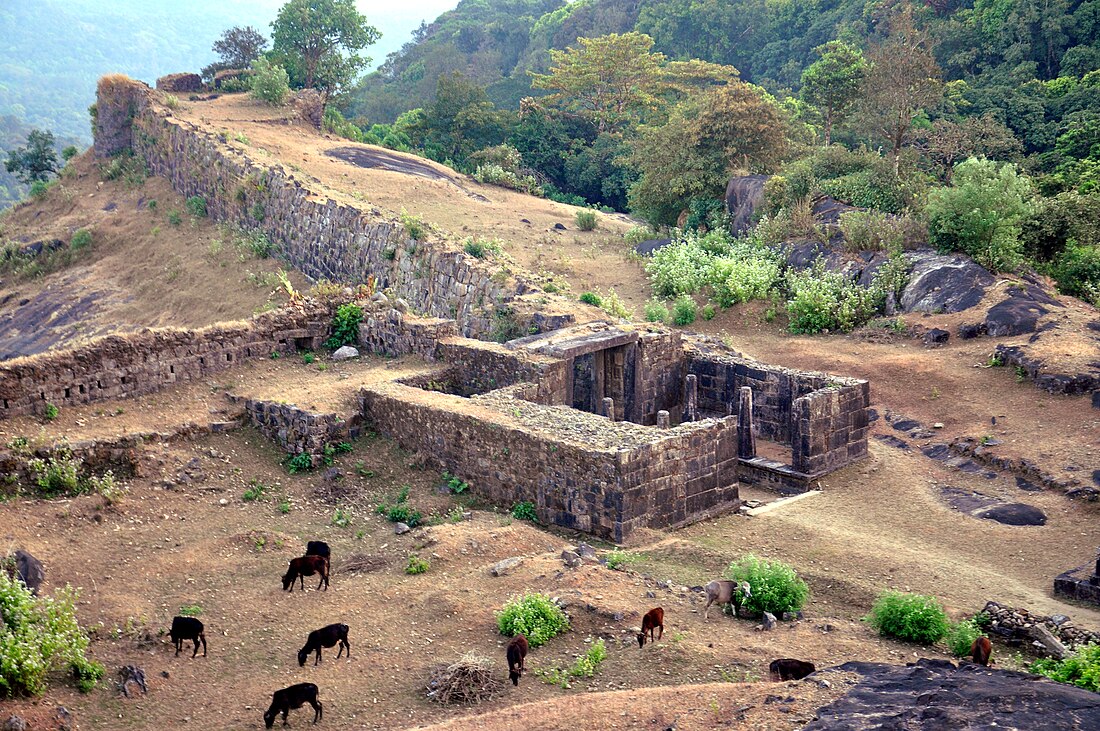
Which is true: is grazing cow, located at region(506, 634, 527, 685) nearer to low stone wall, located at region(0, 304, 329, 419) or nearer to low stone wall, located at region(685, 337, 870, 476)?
low stone wall, located at region(685, 337, 870, 476)

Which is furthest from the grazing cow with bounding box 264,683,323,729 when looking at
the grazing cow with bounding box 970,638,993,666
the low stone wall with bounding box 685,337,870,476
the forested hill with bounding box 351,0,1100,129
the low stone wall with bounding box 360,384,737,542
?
the forested hill with bounding box 351,0,1100,129

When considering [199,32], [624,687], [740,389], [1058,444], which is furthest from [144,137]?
[199,32]

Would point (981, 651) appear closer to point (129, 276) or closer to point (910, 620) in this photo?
point (910, 620)

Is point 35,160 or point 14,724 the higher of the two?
point 35,160

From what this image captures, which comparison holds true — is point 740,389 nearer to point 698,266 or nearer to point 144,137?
point 698,266

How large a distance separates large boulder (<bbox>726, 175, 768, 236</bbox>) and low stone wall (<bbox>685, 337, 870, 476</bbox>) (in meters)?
12.6

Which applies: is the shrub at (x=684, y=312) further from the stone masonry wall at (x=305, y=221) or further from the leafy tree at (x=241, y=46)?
the leafy tree at (x=241, y=46)

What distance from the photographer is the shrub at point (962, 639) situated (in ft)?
38.0

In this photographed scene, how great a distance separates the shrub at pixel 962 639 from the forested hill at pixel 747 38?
33.3 meters

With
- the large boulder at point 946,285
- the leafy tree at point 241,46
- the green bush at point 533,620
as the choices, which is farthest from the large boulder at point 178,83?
the green bush at point 533,620

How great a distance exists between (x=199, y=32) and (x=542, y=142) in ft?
523

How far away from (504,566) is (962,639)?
4654 millimetres

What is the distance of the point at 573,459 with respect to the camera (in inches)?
586

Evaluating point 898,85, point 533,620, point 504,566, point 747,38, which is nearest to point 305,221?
point 898,85
